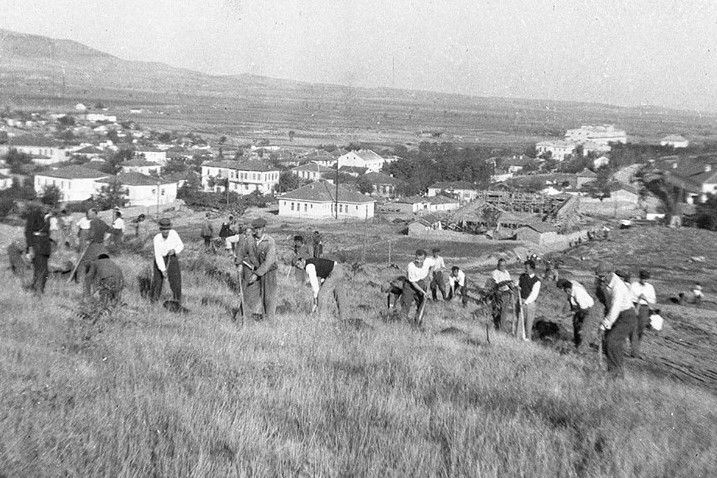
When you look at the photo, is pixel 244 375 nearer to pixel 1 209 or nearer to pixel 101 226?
pixel 101 226

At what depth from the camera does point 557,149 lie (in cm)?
11425

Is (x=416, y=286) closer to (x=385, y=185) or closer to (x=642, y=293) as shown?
(x=642, y=293)

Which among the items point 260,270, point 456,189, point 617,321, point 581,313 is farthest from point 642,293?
point 456,189

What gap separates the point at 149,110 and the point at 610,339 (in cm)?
15617

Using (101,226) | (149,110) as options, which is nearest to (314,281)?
(101,226)

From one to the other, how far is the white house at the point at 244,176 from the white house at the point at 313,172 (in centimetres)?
426

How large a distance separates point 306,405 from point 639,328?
21.0ft

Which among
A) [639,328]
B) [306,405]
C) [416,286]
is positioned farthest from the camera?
[416,286]

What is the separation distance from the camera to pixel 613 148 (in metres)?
104

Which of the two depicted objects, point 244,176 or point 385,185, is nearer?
point 244,176

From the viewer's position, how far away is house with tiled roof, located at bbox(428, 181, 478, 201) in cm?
6886

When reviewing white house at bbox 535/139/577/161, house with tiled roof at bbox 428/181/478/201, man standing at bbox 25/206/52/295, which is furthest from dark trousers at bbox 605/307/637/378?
white house at bbox 535/139/577/161

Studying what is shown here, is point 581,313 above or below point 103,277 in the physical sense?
below

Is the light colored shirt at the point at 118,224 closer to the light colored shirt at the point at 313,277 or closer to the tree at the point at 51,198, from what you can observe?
the tree at the point at 51,198
